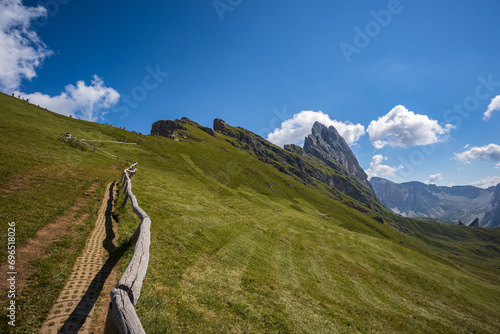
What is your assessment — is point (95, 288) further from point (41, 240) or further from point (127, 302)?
point (127, 302)

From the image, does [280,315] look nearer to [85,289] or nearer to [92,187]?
[85,289]

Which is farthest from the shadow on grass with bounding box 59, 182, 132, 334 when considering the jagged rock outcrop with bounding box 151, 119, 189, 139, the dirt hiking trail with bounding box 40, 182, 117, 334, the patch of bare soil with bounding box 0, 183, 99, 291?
the jagged rock outcrop with bounding box 151, 119, 189, 139

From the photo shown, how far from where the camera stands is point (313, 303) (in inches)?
587

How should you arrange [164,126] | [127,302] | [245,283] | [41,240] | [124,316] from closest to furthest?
[124,316]
[127,302]
[41,240]
[245,283]
[164,126]

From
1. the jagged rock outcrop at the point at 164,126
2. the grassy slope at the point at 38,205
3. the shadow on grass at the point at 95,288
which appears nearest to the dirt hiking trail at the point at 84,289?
the shadow on grass at the point at 95,288

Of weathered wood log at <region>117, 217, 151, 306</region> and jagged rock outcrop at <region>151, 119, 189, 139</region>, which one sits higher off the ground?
jagged rock outcrop at <region>151, 119, 189, 139</region>

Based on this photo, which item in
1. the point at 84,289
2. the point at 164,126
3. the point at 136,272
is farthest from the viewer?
the point at 164,126

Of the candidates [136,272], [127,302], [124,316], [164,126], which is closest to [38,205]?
[136,272]

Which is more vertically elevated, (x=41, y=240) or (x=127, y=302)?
(x=127, y=302)

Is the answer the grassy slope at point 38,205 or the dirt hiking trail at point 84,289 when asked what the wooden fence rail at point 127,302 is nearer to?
the dirt hiking trail at point 84,289

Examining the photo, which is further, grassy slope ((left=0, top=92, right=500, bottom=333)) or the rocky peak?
the rocky peak

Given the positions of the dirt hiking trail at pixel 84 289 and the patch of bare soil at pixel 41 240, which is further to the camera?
the patch of bare soil at pixel 41 240

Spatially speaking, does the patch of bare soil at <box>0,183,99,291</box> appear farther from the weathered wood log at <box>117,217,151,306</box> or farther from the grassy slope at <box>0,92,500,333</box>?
the weathered wood log at <box>117,217,151,306</box>

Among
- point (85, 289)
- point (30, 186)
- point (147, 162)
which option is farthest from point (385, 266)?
point (147, 162)
